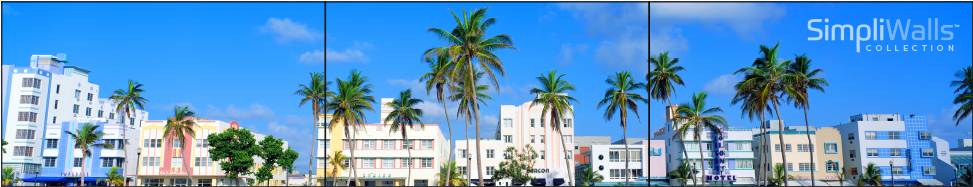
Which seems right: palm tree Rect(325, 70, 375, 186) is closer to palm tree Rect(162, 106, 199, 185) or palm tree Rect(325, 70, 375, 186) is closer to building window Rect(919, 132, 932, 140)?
palm tree Rect(162, 106, 199, 185)

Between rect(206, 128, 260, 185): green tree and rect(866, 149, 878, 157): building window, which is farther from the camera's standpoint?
rect(866, 149, 878, 157): building window

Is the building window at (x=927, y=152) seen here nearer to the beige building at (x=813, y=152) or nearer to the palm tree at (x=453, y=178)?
the beige building at (x=813, y=152)

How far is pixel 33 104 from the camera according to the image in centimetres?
8081

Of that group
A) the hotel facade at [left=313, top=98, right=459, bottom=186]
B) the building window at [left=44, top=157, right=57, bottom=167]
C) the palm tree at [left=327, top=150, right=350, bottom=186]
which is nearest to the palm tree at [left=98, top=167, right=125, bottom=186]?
the building window at [left=44, top=157, right=57, bottom=167]

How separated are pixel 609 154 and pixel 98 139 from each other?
182 feet

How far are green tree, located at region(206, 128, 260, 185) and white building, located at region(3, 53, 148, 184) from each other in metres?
28.0

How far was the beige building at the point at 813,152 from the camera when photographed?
77.1 meters

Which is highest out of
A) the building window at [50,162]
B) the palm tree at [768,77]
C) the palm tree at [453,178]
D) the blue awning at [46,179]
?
the palm tree at [768,77]

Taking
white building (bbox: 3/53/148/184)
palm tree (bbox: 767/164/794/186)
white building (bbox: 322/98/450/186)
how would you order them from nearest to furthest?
palm tree (bbox: 767/164/794/186), white building (bbox: 322/98/450/186), white building (bbox: 3/53/148/184)

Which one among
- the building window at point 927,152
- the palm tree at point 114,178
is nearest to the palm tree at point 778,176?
the building window at point 927,152

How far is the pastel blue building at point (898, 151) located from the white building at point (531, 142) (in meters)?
31.6

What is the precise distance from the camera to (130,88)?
73.0 metres

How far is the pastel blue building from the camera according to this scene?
252 ft

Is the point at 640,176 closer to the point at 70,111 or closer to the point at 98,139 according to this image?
the point at 98,139
